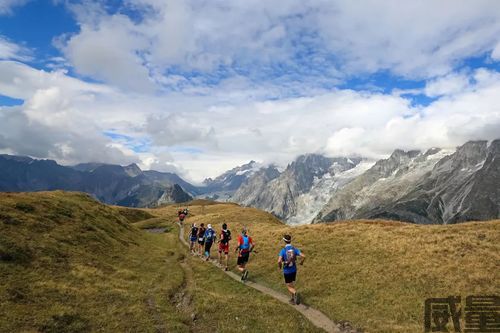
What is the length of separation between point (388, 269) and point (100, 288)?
21.1 m

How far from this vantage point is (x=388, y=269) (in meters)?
28.8

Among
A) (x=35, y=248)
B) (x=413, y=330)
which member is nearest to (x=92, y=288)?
(x=35, y=248)

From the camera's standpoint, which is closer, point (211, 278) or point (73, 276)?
point (73, 276)

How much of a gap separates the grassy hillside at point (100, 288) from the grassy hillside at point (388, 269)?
3716 mm

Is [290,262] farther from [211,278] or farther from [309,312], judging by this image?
[211,278]

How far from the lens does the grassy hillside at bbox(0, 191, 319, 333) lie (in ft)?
65.5

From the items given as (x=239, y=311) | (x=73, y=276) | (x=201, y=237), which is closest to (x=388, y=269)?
(x=239, y=311)

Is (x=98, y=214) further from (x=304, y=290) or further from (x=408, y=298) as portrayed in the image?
(x=408, y=298)

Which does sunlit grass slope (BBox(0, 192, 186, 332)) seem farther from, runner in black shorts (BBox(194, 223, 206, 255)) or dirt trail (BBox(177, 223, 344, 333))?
dirt trail (BBox(177, 223, 344, 333))

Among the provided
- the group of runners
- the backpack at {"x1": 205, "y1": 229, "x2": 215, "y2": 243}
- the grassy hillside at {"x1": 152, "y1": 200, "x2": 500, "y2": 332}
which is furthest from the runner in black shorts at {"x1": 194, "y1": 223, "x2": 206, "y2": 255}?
the grassy hillside at {"x1": 152, "y1": 200, "x2": 500, "y2": 332}

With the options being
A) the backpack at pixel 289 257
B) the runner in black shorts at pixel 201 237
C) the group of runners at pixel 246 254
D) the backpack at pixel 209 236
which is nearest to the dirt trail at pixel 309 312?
the group of runners at pixel 246 254

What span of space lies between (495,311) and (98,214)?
47648 millimetres

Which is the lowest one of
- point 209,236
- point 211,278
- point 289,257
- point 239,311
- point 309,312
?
point 211,278

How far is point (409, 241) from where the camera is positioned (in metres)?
34.8
